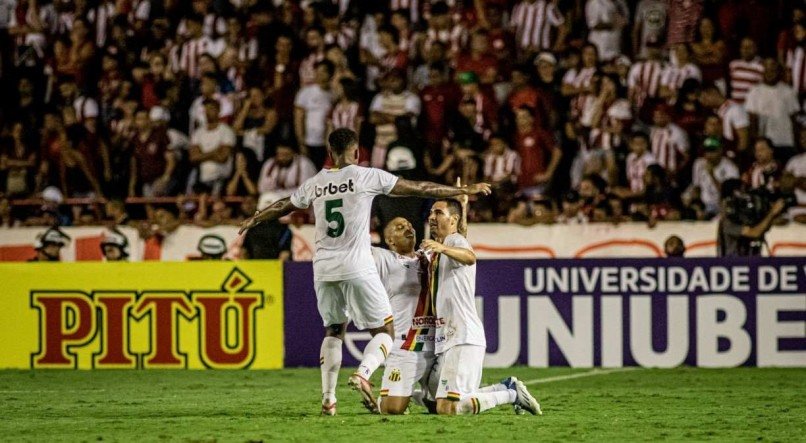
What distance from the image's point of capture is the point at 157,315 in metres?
15.9

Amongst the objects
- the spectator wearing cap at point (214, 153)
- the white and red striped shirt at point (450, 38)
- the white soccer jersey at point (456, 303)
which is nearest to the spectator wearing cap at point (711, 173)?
the white and red striped shirt at point (450, 38)

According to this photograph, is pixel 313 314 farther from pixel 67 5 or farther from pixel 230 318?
pixel 67 5

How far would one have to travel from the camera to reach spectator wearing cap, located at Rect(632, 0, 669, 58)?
19.4 meters

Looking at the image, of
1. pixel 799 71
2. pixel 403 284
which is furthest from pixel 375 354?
pixel 799 71

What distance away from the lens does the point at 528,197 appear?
59.3 feet

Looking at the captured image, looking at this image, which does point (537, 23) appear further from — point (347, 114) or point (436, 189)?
point (436, 189)

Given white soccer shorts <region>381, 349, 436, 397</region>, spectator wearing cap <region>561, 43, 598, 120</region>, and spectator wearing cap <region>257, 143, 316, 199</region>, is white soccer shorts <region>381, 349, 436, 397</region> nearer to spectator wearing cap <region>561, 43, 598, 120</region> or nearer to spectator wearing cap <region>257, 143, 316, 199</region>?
spectator wearing cap <region>257, 143, 316, 199</region>

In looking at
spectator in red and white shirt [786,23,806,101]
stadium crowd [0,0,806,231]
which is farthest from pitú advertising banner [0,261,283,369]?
spectator in red and white shirt [786,23,806,101]

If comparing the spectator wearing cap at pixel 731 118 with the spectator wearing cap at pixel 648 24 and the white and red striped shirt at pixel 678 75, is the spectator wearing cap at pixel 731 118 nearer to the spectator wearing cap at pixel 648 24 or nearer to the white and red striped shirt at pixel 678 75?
the white and red striped shirt at pixel 678 75

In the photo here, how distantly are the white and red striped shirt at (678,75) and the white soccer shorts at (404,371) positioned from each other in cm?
862

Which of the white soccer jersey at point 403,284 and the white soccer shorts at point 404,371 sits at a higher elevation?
the white soccer jersey at point 403,284

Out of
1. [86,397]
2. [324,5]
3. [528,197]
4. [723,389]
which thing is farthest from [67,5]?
[723,389]

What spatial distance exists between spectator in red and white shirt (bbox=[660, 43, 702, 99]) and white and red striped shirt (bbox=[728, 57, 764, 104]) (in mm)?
443

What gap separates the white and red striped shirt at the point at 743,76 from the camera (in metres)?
18.5
